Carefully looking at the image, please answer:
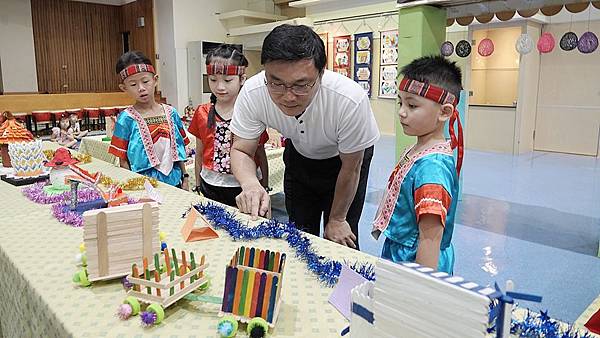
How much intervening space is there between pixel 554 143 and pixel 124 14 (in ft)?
36.1

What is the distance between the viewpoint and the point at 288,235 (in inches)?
53.7

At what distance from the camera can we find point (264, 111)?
5.83ft

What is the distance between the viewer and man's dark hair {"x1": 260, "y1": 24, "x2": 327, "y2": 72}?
4.29ft

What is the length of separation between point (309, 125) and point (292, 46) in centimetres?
45

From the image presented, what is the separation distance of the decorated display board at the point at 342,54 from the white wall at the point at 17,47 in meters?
7.66

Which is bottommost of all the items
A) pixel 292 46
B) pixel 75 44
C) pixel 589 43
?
pixel 292 46

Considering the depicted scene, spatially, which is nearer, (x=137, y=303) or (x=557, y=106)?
(x=137, y=303)

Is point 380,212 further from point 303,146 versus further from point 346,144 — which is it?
point 303,146

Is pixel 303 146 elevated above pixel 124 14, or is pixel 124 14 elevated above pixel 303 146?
pixel 124 14

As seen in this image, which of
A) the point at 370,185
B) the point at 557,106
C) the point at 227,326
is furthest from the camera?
the point at 557,106

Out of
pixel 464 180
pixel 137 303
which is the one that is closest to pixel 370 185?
pixel 464 180

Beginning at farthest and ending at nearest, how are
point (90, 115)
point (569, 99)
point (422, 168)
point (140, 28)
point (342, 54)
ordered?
point (140, 28)
point (342, 54)
point (90, 115)
point (569, 99)
point (422, 168)

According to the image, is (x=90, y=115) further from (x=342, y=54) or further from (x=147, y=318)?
(x=147, y=318)


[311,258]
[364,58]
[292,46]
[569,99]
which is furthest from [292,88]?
[364,58]
